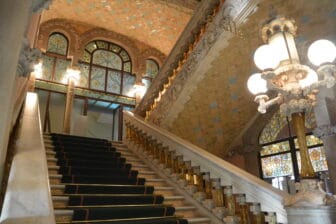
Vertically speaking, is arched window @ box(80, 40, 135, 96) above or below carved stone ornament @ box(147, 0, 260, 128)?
above

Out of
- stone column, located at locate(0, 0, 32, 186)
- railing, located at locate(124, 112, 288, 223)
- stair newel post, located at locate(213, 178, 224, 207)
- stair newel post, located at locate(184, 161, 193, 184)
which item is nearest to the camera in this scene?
stone column, located at locate(0, 0, 32, 186)

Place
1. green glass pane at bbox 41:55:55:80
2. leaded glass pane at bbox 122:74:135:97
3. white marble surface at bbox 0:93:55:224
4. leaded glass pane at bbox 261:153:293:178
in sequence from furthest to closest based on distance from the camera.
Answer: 1. leaded glass pane at bbox 122:74:135:97
2. green glass pane at bbox 41:55:55:80
3. leaded glass pane at bbox 261:153:293:178
4. white marble surface at bbox 0:93:55:224

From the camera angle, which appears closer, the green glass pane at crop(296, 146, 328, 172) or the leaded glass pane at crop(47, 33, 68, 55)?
the green glass pane at crop(296, 146, 328, 172)

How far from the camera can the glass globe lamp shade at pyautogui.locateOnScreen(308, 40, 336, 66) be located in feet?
8.21

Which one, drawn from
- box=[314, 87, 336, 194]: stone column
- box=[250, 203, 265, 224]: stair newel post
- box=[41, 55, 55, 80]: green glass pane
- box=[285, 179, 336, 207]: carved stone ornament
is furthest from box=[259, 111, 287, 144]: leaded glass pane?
box=[41, 55, 55, 80]: green glass pane

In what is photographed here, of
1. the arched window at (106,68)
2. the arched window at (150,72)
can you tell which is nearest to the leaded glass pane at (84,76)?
the arched window at (106,68)

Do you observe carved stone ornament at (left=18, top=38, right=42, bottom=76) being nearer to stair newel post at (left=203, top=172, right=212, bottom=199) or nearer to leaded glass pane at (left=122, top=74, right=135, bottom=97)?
stair newel post at (left=203, top=172, right=212, bottom=199)

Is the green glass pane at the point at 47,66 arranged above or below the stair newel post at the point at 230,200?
above

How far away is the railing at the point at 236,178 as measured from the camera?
2537mm

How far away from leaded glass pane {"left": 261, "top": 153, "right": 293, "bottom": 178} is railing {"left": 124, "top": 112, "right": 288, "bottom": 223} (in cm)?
342

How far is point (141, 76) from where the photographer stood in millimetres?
11070

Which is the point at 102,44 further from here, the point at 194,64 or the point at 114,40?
the point at 194,64

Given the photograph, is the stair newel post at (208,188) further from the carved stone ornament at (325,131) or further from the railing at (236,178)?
the carved stone ornament at (325,131)

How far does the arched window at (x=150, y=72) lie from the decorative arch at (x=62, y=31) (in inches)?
114
